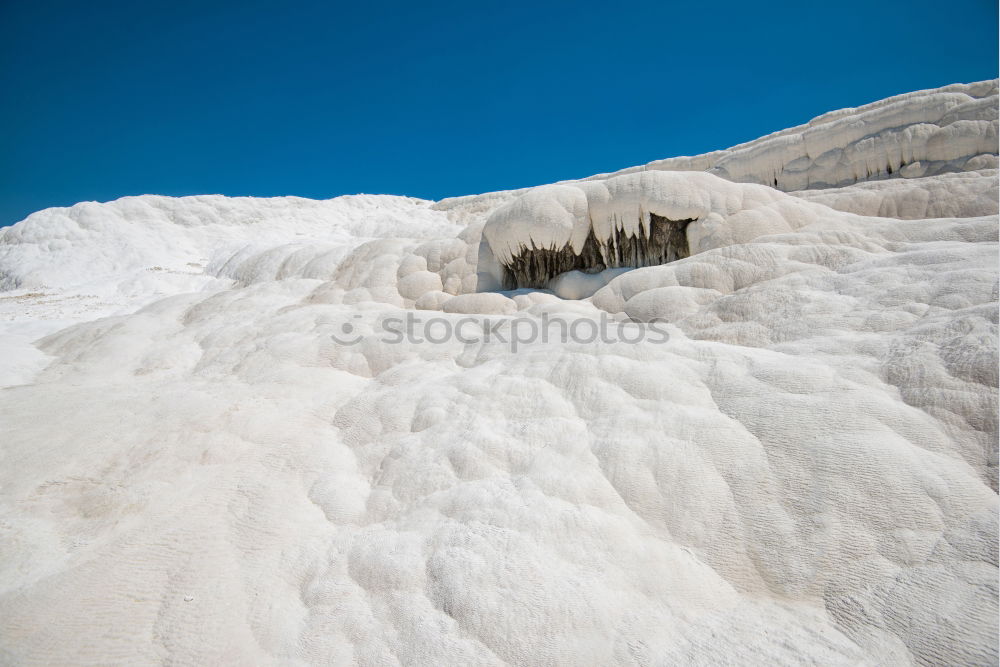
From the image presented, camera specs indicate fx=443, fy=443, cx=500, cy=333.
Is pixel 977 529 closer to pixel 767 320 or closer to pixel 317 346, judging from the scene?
pixel 767 320

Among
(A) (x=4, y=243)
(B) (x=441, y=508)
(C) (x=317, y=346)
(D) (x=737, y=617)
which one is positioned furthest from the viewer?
(A) (x=4, y=243)

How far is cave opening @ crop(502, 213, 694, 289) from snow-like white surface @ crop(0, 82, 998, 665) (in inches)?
69.5

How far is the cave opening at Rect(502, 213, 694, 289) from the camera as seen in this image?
23.9 feet

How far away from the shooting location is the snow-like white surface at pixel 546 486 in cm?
190

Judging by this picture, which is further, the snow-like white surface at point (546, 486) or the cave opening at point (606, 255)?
the cave opening at point (606, 255)

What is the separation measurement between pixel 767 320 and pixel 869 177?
42.5 feet

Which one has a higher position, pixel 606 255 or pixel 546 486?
pixel 606 255

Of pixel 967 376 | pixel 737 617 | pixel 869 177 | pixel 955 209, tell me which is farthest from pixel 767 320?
pixel 869 177

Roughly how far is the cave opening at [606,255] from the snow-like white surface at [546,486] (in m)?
1.76

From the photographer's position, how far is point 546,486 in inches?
100

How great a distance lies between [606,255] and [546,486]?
5.84m

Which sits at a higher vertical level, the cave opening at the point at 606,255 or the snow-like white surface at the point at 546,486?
the cave opening at the point at 606,255

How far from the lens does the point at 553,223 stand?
24.8 ft

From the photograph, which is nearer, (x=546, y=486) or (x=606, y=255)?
(x=546, y=486)
